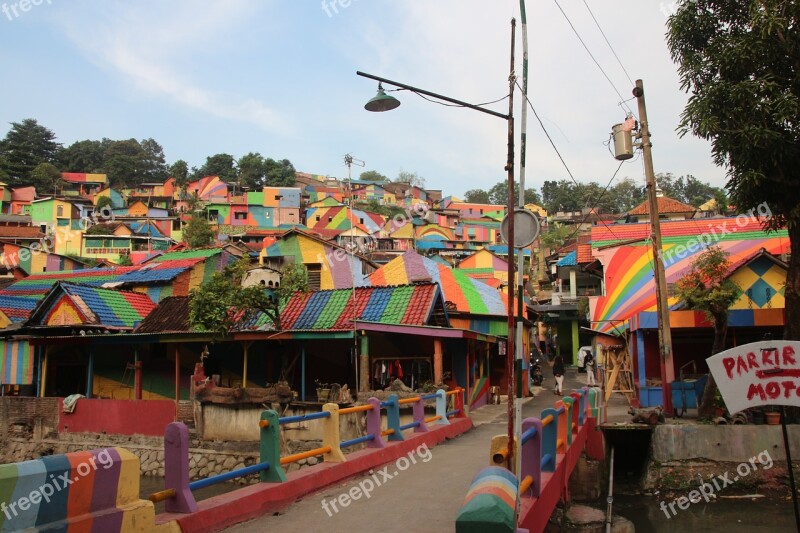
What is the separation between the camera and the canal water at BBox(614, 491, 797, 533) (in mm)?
12828

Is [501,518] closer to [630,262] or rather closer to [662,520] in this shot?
[662,520]

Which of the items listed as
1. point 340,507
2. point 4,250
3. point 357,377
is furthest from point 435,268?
point 4,250

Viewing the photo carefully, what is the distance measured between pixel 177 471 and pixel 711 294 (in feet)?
42.2

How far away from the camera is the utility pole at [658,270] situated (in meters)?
15.6

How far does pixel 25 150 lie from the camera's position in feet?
259

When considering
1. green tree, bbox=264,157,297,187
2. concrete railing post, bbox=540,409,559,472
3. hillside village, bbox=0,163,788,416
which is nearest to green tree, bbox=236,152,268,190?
green tree, bbox=264,157,297,187

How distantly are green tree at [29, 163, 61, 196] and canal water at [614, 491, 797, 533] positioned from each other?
76.7 m

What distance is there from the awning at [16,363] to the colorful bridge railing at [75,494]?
23.2m

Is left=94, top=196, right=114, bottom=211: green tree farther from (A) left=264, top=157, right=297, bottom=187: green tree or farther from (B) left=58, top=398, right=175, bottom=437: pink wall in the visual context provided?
(B) left=58, top=398, right=175, bottom=437: pink wall

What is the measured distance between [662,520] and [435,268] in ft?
57.4

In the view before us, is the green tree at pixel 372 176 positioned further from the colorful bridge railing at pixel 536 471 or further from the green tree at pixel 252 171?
the colorful bridge railing at pixel 536 471

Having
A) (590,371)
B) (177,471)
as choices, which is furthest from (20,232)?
(177,471)

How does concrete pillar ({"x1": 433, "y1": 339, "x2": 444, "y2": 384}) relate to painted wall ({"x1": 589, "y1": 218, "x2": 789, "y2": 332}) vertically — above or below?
below

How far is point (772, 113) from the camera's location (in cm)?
1313
